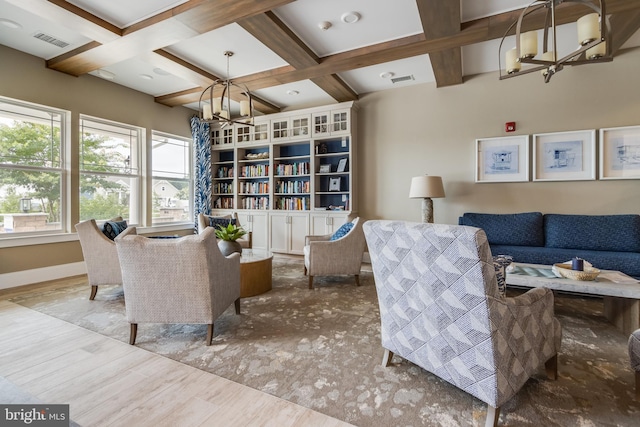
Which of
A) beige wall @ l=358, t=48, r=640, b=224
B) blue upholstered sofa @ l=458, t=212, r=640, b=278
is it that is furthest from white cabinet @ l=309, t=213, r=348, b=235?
blue upholstered sofa @ l=458, t=212, r=640, b=278

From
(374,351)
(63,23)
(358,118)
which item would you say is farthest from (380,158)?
(63,23)

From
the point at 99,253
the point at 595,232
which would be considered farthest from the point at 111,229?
the point at 595,232

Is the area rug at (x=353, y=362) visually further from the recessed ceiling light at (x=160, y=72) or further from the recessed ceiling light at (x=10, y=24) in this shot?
the recessed ceiling light at (x=160, y=72)

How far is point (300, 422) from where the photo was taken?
146 cm

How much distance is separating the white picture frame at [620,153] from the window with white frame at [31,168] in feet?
23.1

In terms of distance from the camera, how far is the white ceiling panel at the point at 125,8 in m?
2.80

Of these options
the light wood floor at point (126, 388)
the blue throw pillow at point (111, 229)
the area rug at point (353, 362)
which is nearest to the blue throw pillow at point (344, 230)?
the area rug at point (353, 362)

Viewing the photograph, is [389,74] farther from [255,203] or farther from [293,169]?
[255,203]

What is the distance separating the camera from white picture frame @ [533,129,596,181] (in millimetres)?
3857

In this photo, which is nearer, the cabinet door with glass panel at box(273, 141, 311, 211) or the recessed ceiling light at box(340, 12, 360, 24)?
the recessed ceiling light at box(340, 12, 360, 24)

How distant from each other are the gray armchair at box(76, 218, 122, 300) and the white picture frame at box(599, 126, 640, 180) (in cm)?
573

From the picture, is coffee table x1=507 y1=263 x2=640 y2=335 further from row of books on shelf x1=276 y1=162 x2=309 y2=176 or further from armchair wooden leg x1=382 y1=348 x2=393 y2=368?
row of books on shelf x1=276 y1=162 x2=309 y2=176

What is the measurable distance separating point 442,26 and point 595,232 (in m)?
2.92

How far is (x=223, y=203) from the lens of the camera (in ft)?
21.1
